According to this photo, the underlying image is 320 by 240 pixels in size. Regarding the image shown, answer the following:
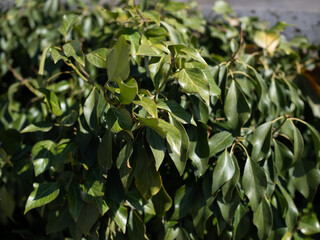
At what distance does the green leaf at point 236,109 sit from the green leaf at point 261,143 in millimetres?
63

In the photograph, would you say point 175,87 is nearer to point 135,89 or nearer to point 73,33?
point 135,89

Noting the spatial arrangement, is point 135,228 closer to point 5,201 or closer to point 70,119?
point 70,119

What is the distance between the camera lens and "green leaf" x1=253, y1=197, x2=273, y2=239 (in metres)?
1.16

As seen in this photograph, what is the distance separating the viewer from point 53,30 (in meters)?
2.01

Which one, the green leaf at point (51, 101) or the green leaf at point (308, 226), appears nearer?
the green leaf at point (51, 101)

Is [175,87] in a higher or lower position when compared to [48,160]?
higher

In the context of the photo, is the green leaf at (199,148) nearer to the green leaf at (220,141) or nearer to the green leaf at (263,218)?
the green leaf at (220,141)

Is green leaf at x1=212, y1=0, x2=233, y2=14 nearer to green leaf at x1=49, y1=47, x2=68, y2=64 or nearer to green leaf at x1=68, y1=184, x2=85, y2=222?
green leaf at x1=49, y1=47, x2=68, y2=64

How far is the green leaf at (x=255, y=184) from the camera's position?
1110 mm

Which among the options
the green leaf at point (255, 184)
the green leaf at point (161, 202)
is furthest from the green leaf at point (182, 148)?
the green leaf at point (255, 184)

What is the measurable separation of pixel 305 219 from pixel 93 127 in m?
0.99

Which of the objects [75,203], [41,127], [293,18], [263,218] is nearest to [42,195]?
[75,203]

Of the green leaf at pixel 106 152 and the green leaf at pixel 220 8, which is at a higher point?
the green leaf at pixel 220 8

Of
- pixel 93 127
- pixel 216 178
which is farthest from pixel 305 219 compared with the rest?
pixel 93 127
